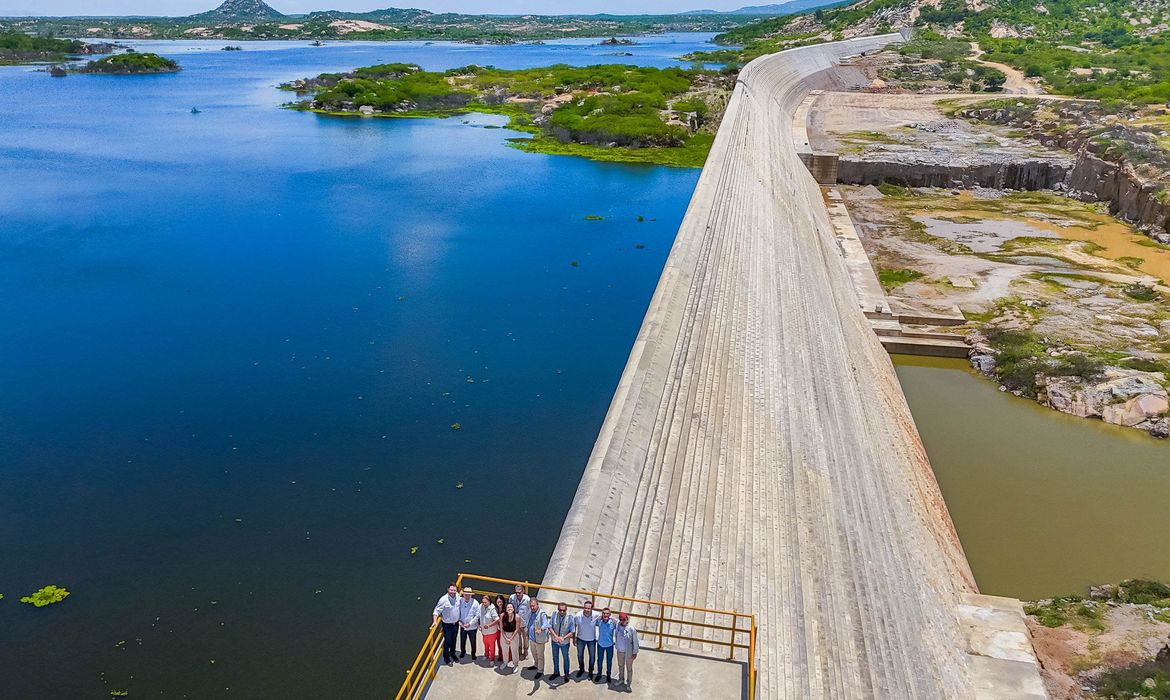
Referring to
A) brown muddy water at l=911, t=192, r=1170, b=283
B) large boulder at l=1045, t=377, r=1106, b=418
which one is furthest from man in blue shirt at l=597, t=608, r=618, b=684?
brown muddy water at l=911, t=192, r=1170, b=283

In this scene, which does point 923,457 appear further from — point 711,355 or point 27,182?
point 27,182

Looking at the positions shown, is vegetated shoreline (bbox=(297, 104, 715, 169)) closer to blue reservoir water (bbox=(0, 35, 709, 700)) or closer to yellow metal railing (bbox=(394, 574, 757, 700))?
blue reservoir water (bbox=(0, 35, 709, 700))

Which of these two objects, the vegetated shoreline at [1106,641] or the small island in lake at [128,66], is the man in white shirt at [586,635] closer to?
the vegetated shoreline at [1106,641]

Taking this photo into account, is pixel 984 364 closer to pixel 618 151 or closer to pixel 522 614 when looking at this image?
pixel 522 614

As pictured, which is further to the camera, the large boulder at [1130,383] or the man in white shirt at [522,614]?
the large boulder at [1130,383]

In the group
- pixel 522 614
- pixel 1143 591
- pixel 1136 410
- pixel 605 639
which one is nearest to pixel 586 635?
pixel 605 639

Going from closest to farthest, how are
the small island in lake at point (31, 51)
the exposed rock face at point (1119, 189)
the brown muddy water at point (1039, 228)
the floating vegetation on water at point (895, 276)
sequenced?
the floating vegetation on water at point (895, 276) → the brown muddy water at point (1039, 228) → the exposed rock face at point (1119, 189) → the small island in lake at point (31, 51)

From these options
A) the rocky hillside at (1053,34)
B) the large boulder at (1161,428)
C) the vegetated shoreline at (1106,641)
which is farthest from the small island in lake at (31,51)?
the vegetated shoreline at (1106,641)
